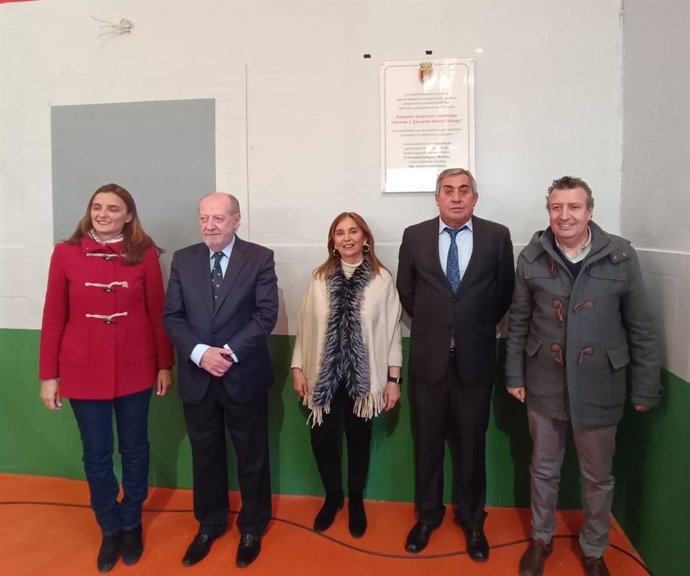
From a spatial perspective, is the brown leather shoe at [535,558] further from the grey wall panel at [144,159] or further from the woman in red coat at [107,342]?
the grey wall panel at [144,159]

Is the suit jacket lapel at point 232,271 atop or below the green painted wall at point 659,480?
atop

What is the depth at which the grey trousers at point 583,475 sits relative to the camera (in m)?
1.94

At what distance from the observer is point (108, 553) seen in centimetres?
210

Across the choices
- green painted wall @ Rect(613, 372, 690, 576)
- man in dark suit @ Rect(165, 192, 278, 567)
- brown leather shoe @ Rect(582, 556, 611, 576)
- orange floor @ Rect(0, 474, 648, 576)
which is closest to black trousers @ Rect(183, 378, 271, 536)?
man in dark suit @ Rect(165, 192, 278, 567)

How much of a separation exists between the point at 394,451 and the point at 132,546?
4.43 ft

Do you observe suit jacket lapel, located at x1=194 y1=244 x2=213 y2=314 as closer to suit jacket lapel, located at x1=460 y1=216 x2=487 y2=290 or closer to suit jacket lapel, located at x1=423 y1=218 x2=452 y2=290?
suit jacket lapel, located at x1=423 y1=218 x2=452 y2=290

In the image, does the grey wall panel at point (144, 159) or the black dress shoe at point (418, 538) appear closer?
the black dress shoe at point (418, 538)

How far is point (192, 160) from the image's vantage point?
2.63 m

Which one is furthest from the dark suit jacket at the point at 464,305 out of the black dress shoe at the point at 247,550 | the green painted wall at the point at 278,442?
the black dress shoe at the point at 247,550

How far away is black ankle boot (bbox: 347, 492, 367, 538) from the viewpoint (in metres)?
2.28

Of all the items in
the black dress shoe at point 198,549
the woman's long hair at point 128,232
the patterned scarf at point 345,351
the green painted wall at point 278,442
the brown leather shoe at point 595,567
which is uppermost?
the woman's long hair at point 128,232

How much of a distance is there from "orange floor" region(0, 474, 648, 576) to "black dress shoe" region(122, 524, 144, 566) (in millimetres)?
30

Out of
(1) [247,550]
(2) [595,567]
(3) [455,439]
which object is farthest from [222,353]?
(2) [595,567]

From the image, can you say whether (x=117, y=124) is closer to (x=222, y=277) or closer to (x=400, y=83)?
(x=222, y=277)
